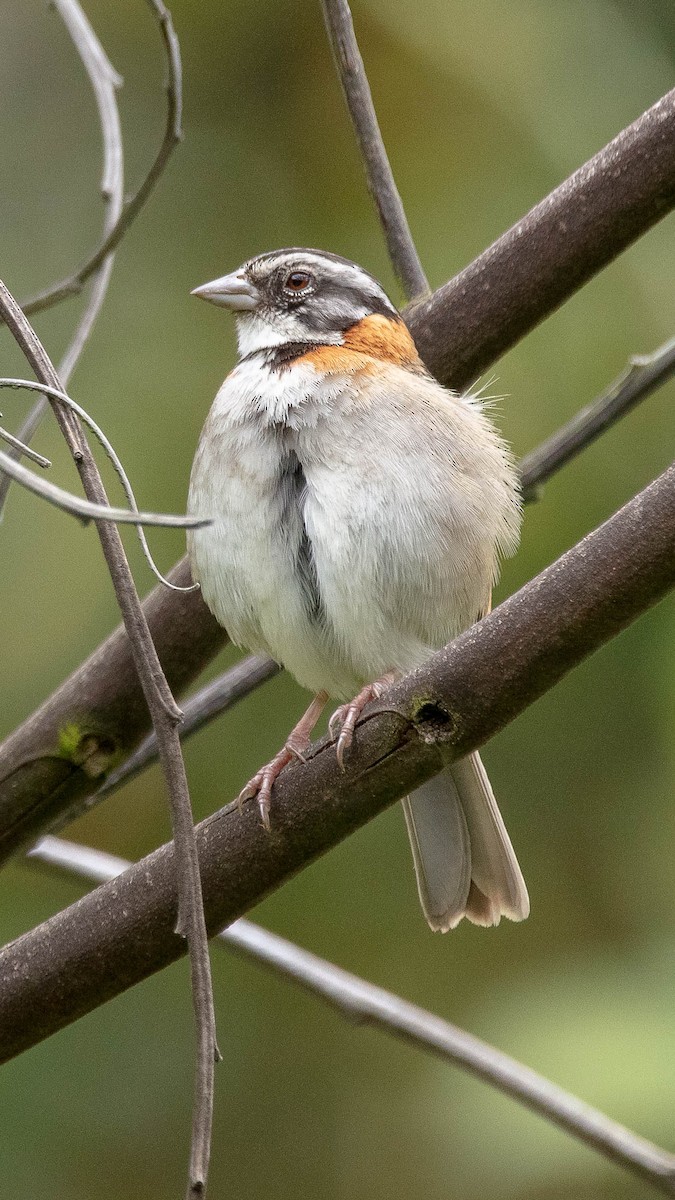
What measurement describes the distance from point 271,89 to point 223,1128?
4345 millimetres

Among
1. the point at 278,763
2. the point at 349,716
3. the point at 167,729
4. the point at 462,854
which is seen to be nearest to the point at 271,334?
the point at 278,763

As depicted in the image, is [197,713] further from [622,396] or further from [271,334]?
[622,396]

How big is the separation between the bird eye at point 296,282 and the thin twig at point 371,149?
366mm

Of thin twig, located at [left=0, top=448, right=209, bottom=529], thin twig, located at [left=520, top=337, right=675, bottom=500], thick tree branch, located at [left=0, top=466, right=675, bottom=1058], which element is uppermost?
thin twig, located at [left=520, top=337, right=675, bottom=500]

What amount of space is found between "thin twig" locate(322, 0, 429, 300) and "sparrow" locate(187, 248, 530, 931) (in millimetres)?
156

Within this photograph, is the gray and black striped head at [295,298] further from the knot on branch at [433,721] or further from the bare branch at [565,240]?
the knot on branch at [433,721]

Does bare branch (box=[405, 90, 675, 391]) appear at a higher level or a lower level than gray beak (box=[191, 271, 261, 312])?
lower

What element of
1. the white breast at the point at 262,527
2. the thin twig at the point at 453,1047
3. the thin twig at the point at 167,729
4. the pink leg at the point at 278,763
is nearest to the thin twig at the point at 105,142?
the white breast at the point at 262,527

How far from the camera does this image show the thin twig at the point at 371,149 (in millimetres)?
3299

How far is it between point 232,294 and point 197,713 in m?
1.17

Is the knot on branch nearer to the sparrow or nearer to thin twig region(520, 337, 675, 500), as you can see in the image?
the sparrow

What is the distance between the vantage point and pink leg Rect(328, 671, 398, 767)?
2.31 meters

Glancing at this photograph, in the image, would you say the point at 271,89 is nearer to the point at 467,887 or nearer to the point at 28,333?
the point at 467,887

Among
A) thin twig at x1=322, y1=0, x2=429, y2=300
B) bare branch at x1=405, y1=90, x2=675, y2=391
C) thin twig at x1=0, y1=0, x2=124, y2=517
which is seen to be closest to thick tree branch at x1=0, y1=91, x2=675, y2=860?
bare branch at x1=405, y1=90, x2=675, y2=391
